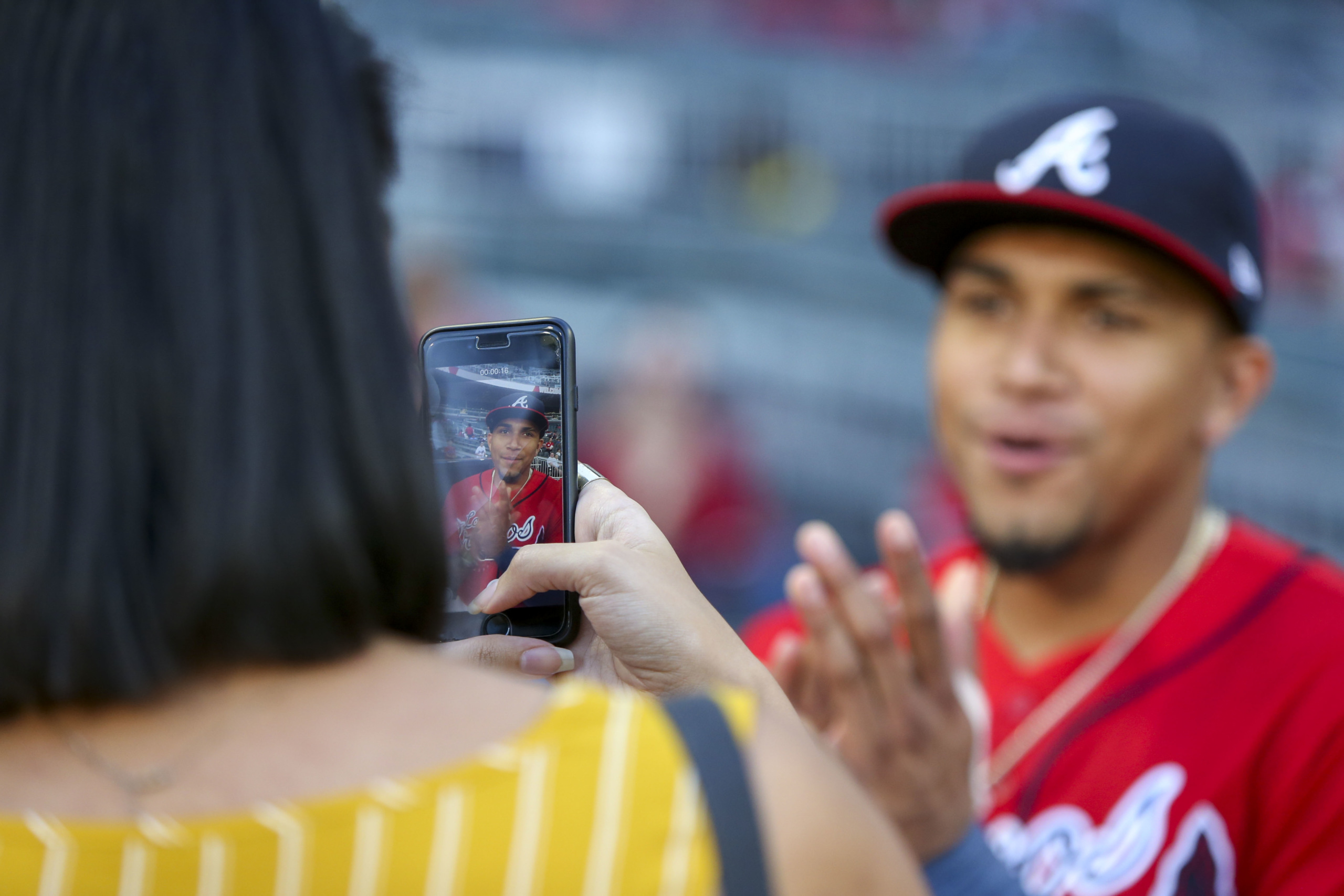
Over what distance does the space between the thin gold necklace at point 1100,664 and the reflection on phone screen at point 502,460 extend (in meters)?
1.12

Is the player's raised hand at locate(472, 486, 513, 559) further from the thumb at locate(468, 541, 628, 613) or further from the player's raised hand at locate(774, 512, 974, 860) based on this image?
the player's raised hand at locate(774, 512, 974, 860)

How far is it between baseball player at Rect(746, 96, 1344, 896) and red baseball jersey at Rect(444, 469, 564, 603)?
0.61 m

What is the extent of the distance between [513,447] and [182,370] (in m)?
0.42

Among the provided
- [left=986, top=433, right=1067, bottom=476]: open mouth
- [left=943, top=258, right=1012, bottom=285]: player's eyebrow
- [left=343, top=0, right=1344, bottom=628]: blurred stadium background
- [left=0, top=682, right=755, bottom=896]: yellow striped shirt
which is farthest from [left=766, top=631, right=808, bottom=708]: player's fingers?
[left=343, top=0, right=1344, bottom=628]: blurred stadium background

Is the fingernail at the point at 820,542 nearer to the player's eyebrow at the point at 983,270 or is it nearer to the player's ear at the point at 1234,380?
the player's eyebrow at the point at 983,270

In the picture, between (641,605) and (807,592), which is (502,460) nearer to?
(641,605)

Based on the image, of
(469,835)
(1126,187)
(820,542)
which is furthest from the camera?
(1126,187)

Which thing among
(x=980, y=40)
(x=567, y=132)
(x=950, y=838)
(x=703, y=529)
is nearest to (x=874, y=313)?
(x=567, y=132)

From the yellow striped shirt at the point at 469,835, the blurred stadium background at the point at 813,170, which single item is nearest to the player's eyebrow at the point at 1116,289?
the yellow striped shirt at the point at 469,835

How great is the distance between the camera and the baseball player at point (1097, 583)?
1.69 metres

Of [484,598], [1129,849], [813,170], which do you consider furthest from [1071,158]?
[813,170]

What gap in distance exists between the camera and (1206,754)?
5.73 ft

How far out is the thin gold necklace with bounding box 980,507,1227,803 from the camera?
196 cm

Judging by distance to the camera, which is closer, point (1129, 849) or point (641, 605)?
point (641, 605)
